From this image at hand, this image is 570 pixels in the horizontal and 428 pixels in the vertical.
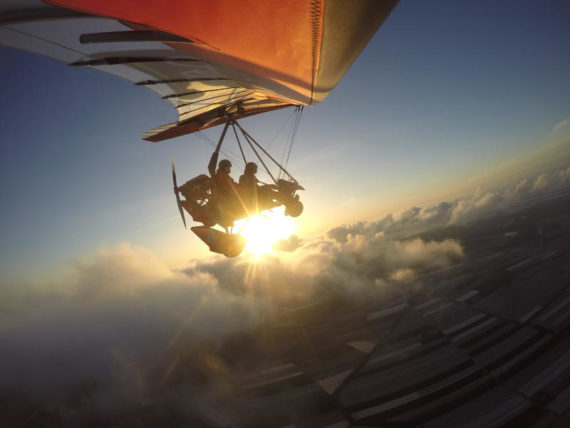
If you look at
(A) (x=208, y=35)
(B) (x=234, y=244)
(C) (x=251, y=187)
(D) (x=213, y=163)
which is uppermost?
(A) (x=208, y=35)

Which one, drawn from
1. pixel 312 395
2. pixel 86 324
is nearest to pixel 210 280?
pixel 86 324

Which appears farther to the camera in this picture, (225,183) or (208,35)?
(225,183)

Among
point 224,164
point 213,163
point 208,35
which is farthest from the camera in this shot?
point 224,164

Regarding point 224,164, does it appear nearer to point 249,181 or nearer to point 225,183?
point 225,183

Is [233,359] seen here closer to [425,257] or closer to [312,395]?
[312,395]

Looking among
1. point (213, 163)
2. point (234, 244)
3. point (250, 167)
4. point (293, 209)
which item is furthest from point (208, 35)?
point (234, 244)

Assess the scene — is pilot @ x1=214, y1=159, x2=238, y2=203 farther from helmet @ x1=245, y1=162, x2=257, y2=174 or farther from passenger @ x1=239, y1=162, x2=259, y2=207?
helmet @ x1=245, y1=162, x2=257, y2=174

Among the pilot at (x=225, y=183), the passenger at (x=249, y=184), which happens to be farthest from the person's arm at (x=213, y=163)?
the passenger at (x=249, y=184)

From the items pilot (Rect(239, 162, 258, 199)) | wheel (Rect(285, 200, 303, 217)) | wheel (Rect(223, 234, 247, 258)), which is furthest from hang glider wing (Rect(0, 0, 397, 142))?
wheel (Rect(223, 234, 247, 258))
